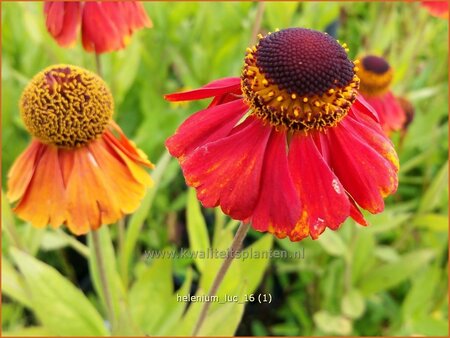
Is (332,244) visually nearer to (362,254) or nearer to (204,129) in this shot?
(362,254)

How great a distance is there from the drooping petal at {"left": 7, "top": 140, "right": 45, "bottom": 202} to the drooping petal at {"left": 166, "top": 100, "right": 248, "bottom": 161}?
0.81 ft

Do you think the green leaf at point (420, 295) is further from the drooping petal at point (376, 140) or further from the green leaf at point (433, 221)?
the drooping petal at point (376, 140)

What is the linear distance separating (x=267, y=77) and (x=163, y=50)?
1.01 m

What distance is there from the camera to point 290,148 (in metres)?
0.56

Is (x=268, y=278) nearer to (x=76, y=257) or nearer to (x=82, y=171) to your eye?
(x=76, y=257)

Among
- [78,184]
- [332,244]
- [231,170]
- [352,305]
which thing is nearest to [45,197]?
[78,184]

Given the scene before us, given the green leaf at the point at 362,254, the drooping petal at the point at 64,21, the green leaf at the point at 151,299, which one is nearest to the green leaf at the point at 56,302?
the green leaf at the point at 151,299

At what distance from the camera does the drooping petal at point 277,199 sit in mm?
515

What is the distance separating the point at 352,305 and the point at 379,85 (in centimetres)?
49

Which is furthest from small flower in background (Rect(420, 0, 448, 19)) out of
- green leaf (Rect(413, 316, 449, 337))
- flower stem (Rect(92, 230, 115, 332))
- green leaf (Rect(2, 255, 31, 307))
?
green leaf (Rect(2, 255, 31, 307))

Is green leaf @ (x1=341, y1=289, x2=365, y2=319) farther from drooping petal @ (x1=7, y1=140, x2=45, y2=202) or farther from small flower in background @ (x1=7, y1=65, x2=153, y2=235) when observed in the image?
drooping petal @ (x1=7, y1=140, x2=45, y2=202)

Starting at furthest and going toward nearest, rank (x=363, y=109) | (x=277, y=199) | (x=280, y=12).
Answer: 1. (x=280, y=12)
2. (x=363, y=109)
3. (x=277, y=199)

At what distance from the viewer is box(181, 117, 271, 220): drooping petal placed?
0.52 m

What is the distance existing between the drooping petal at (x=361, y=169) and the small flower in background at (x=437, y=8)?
0.80m
